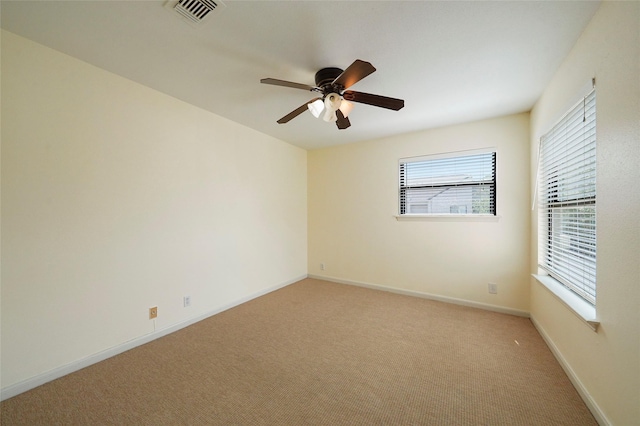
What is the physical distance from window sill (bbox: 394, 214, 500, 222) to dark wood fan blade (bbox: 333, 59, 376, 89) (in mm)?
2382

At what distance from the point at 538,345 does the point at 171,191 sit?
3.94 m

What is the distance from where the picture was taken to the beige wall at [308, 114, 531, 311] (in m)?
2.96

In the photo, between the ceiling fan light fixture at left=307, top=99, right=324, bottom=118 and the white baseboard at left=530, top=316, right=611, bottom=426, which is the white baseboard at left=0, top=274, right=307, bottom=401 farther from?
the white baseboard at left=530, top=316, right=611, bottom=426

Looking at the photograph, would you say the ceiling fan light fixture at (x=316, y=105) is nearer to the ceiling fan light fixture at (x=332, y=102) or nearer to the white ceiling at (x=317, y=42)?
the ceiling fan light fixture at (x=332, y=102)

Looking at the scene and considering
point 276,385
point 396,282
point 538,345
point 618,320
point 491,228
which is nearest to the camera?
point 618,320

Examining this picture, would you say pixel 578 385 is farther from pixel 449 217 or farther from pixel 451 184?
pixel 451 184

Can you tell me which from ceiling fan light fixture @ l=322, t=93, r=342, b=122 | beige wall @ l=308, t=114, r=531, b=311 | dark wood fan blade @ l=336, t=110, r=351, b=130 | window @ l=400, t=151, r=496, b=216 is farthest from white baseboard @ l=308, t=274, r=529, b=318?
ceiling fan light fixture @ l=322, t=93, r=342, b=122

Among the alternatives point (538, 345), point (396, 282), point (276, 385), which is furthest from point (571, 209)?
point (276, 385)

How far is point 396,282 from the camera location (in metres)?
3.76

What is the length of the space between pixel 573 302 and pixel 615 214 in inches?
33.8

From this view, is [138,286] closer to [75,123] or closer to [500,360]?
[75,123]

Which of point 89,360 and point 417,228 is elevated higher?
point 417,228

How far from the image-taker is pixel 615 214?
1.29 m

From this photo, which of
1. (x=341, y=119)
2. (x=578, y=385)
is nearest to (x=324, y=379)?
(x=578, y=385)
